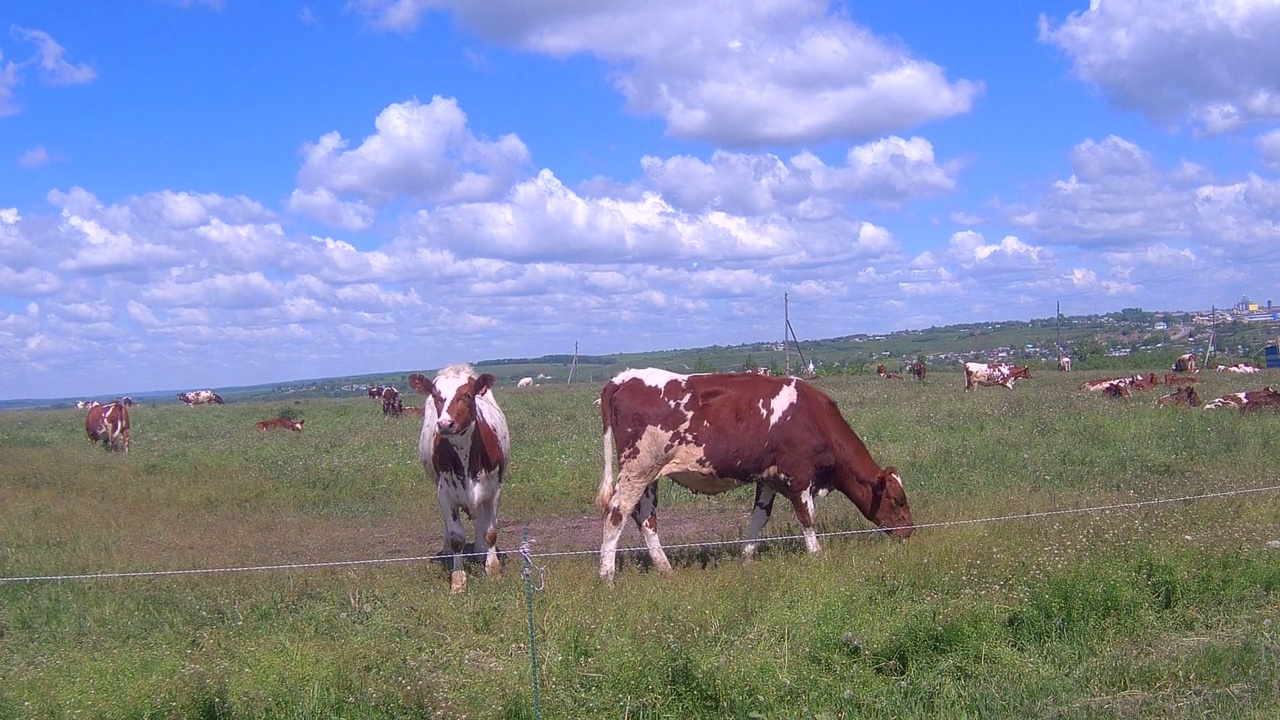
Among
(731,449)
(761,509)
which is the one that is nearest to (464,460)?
(731,449)

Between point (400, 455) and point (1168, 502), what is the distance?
15.2 metres

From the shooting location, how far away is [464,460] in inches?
457

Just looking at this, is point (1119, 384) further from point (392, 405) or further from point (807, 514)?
point (392, 405)

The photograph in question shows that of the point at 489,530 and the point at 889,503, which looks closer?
the point at 489,530

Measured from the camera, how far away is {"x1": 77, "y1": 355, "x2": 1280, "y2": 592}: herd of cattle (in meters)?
11.4

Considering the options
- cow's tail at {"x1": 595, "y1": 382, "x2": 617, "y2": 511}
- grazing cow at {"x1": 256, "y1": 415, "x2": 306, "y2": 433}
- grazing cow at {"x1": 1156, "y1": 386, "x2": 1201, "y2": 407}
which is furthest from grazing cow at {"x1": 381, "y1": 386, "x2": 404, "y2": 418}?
cow's tail at {"x1": 595, "y1": 382, "x2": 617, "y2": 511}

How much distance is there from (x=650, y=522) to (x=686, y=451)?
87 cm

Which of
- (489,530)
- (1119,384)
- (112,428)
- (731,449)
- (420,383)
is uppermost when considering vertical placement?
(420,383)

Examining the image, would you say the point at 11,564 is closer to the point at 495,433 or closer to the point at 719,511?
the point at 495,433

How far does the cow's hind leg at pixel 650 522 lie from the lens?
36.8 feet

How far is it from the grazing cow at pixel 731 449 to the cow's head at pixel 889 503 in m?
0.01

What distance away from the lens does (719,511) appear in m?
15.3

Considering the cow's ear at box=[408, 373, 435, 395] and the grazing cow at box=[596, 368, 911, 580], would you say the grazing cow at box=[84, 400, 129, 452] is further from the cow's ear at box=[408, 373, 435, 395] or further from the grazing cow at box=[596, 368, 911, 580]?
the grazing cow at box=[596, 368, 911, 580]

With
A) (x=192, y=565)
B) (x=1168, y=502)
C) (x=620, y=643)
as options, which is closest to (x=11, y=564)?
(x=192, y=565)
